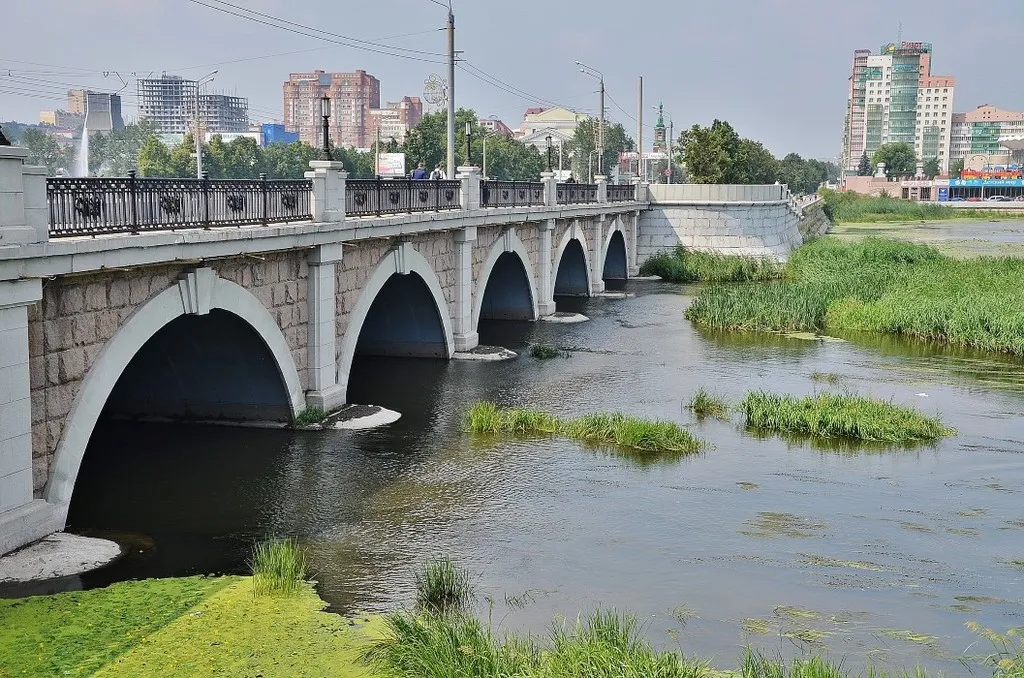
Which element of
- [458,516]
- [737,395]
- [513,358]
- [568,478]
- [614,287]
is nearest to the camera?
[458,516]

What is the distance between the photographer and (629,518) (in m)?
16.5

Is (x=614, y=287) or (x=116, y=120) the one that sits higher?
(x=116, y=120)

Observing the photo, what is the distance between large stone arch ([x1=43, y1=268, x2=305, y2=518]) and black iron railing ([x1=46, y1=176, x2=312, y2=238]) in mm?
958

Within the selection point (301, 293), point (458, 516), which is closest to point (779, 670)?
point (458, 516)

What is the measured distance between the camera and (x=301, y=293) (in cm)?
2092

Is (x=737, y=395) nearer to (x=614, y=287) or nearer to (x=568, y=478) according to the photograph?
(x=568, y=478)

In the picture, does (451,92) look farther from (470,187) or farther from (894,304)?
(894,304)

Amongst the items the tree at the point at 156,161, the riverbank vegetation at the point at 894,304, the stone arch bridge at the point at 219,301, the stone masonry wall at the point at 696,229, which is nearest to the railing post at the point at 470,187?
the stone arch bridge at the point at 219,301

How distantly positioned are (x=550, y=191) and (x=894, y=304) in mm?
11562

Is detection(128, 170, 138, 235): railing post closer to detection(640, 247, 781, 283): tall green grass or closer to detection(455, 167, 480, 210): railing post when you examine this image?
detection(455, 167, 480, 210): railing post

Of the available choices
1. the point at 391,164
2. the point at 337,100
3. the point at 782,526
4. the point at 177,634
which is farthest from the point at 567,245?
the point at 337,100

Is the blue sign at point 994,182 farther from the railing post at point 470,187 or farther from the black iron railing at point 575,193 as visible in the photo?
the railing post at point 470,187

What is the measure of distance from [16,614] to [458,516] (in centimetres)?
622

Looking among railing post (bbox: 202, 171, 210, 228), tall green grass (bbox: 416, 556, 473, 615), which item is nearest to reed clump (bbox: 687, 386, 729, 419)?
railing post (bbox: 202, 171, 210, 228)
